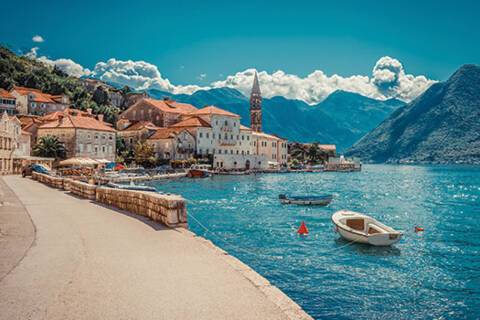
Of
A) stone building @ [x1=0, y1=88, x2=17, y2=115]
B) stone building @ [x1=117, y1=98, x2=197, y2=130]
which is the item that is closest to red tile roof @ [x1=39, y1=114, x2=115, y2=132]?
stone building @ [x1=117, y1=98, x2=197, y2=130]

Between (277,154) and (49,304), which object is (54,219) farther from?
(277,154)

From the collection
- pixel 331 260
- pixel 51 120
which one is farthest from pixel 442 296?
pixel 51 120

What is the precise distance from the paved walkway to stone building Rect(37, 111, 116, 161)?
63.1 metres

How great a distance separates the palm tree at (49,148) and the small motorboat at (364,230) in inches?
2249

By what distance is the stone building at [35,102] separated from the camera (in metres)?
97.0

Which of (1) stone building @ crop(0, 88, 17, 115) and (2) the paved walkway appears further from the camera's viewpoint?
(1) stone building @ crop(0, 88, 17, 115)

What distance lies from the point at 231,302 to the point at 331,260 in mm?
11483

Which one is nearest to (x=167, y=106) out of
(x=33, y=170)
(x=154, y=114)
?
(x=154, y=114)

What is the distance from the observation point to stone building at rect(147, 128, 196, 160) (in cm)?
8831

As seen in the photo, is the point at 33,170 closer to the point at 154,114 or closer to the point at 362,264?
the point at 362,264

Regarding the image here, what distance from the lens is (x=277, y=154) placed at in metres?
128

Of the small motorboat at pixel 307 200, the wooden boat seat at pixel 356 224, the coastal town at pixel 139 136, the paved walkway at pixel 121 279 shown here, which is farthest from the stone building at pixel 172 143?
the paved walkway at pixel 121 279

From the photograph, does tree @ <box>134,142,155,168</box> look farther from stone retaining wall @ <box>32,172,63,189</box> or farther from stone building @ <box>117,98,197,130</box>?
stone retaining wall @ <box>32,172,63,189</box>

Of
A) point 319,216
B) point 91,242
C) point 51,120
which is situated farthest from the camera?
point 51,120
